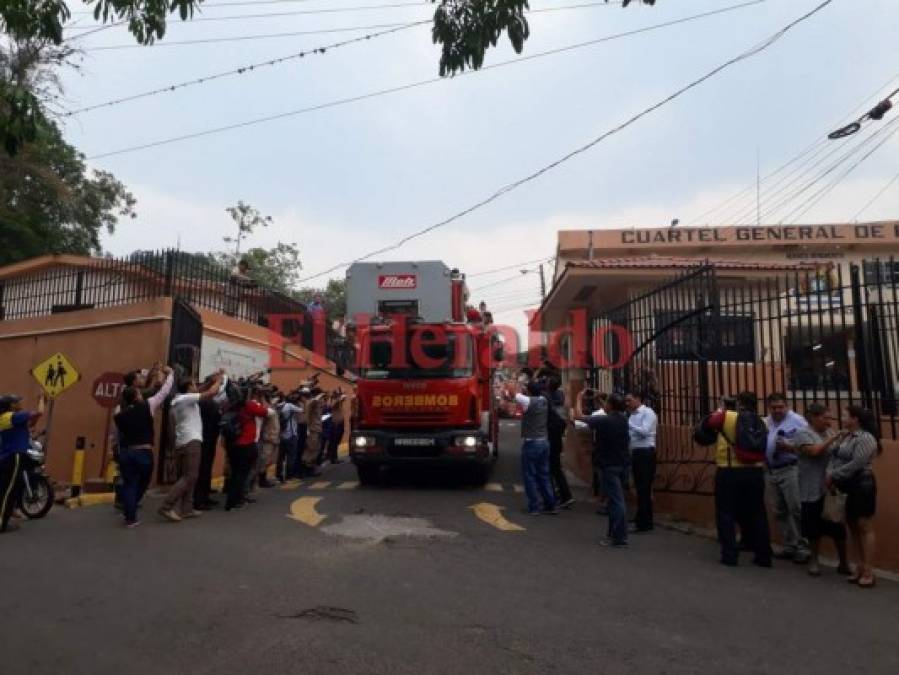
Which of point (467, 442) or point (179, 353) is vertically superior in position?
point (179, 353)

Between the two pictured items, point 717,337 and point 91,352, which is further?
point 91,352

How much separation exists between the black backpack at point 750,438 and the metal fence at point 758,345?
1.00 m

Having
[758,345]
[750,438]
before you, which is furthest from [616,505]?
[758,345]

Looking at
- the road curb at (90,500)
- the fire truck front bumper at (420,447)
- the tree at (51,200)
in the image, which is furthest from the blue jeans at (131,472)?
the tree at (51,200)

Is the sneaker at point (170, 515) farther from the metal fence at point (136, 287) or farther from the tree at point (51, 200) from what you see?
the tree at point (51, 200)

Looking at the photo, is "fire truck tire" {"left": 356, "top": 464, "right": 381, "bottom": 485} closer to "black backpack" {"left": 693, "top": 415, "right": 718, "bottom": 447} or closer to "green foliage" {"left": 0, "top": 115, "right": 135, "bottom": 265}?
"black backpack" {"left": 693, "top": 415, "right": 718, "bottom": 447}

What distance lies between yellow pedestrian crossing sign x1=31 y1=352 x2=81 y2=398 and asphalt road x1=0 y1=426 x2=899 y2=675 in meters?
2.42

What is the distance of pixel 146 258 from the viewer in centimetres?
1212

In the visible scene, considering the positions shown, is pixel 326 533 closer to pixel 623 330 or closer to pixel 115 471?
pixel 115 471

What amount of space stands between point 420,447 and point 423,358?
142 cm

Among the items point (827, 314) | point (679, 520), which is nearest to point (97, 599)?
point (679, 520)

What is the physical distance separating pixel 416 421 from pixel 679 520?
409 centimetres

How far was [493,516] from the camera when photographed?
8.77m

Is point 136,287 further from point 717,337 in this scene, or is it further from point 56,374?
point 717,337
